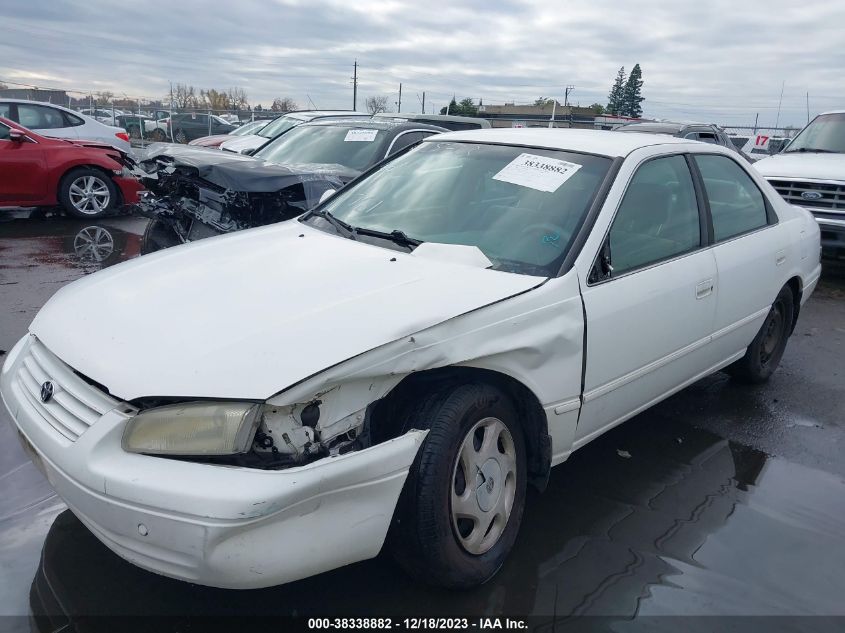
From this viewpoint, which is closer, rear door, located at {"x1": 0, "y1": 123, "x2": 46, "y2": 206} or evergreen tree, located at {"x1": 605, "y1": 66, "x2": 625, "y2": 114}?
rear door, located at {"x1": 0, "y1": 123, "x2": 46, "y2": 206}

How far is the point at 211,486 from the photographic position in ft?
6.27

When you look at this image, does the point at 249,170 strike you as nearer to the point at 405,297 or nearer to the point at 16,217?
the point at 405,297

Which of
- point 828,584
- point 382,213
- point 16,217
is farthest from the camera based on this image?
point 16,217

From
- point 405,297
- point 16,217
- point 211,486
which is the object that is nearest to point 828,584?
point 405,297

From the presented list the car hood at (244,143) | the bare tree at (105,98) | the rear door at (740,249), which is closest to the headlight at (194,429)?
the rear door at (740,249)

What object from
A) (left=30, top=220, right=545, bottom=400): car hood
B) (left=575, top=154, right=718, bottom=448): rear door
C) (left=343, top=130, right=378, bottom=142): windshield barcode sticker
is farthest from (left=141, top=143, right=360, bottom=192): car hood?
(left=575, top=154, right=718, bottom=448): rear door

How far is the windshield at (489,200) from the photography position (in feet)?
9.75

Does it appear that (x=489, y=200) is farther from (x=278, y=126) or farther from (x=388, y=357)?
(x=278, y=126)

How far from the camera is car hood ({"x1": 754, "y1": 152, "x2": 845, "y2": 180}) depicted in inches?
305

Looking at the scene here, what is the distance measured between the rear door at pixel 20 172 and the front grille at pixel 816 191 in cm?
927

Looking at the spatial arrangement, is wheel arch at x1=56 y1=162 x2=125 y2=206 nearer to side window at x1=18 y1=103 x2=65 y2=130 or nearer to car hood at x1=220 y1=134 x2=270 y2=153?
car hood at x1=220 y1=134 x2=270 y2=153

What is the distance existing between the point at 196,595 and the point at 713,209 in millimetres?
3148

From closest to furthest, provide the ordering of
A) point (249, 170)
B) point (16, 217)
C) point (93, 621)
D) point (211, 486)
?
point (211, 486), point (93, 621), point (249, 170), point (16, 217)

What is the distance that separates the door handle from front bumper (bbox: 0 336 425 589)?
74.9 inches
